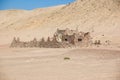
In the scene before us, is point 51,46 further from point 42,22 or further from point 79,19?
point 42,22

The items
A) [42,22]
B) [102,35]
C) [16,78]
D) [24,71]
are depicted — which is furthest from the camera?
[42,22]

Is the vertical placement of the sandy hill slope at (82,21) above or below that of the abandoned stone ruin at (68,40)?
above

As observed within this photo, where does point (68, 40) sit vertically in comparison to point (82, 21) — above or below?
below

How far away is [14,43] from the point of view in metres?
37.2

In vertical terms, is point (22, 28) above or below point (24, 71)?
above

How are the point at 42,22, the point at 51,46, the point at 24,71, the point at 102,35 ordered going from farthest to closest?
1. the point at 42,22
2. the point at 102,35
3. the point at 51,46
4. the point at 24,71

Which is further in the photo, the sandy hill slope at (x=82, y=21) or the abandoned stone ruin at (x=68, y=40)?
the sandy hill slope at (x=82, y=21)

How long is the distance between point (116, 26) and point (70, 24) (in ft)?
25.6

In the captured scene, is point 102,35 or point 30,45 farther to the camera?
point 102,35

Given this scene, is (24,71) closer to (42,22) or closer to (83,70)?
(83,70)

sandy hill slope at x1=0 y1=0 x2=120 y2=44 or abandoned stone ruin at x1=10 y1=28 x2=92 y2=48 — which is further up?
sandy hill slope at x1=0 y1=0 x2=120 y2=44

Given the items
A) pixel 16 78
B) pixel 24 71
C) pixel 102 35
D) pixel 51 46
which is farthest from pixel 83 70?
pixel 102 35

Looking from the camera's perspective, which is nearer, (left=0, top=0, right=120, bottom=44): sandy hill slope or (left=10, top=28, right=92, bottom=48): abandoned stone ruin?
(left=10, top=28, right=92, bottom=48): abandoned stone ruin

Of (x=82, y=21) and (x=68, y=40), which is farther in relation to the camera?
(x=82, y=21)
